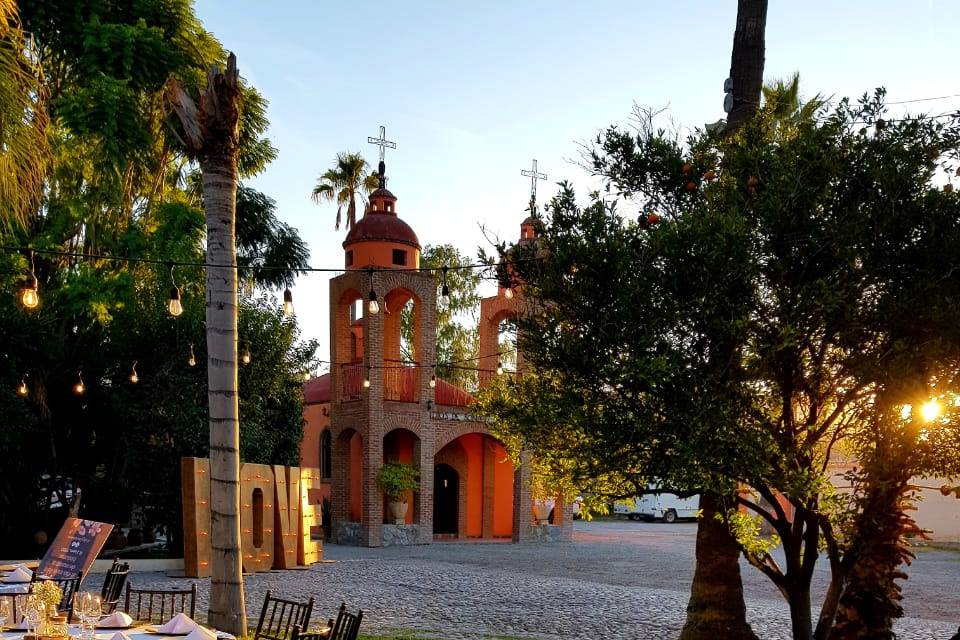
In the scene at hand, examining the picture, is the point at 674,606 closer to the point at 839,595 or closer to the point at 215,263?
the point at 839,595

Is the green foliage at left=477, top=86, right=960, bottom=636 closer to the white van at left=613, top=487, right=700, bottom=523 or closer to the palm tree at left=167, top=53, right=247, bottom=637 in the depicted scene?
the palm tree at left=167, top=53, right=247, bottom=637

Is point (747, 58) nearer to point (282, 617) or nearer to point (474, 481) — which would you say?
point (282, 617)

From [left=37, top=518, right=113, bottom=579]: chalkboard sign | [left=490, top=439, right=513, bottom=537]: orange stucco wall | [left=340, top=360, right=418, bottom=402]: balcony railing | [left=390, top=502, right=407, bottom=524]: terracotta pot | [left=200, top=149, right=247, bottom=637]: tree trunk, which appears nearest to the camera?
[left=200, top=149, right=247, bottom=637]: tree trunk

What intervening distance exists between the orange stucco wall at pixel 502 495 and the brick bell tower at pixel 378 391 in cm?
325

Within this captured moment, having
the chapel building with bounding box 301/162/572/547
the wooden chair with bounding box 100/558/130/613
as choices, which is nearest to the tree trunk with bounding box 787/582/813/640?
the wooden chair with bounding box 100/558/130/613

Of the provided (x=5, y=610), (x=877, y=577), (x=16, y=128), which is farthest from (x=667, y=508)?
(x=16, y=128)

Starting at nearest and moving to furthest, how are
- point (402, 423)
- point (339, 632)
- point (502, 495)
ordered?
point (339, 632)
point (402, 423)
point (502, 495)

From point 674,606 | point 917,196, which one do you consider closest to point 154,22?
point 674,606

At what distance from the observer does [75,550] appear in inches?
397

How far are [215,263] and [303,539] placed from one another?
1196 cm

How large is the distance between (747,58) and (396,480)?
19200 millimetres

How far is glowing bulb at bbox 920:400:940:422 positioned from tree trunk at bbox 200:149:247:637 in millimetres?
6032

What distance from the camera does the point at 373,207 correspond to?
3000 cm

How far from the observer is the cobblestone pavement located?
12.7 m
